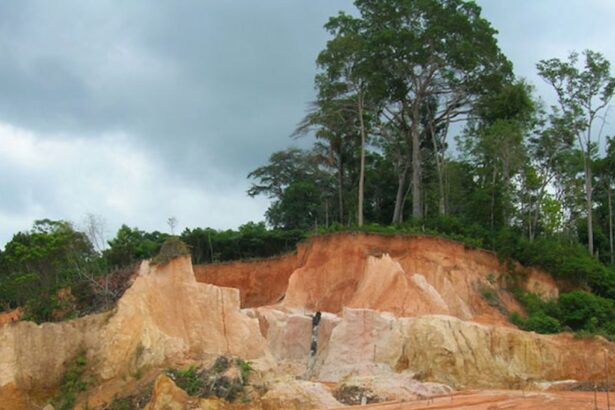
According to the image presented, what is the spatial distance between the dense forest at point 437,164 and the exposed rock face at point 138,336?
14.3 m

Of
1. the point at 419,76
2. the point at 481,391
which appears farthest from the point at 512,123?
the point at 481,391

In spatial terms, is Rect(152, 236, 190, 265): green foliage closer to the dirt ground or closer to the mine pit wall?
the dirt ground

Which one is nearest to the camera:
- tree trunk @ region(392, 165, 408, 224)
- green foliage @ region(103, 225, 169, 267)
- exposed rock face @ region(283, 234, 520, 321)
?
exposed rock face @ region(283, 234, 520, 321)

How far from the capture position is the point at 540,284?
40.8 m

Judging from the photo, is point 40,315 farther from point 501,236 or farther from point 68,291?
point 501,236

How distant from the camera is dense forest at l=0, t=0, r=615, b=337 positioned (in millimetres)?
42562

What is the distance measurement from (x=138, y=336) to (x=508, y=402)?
10.4 metres

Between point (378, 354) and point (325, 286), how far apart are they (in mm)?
9469

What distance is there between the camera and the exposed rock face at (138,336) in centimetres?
Result: 2303

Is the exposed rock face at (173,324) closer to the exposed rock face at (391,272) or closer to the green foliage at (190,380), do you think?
the green foliage at (190,380)

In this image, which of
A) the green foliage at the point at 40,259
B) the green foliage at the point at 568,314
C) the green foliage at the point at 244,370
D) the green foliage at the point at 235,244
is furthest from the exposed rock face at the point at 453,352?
the green foliage at the point at 235,244

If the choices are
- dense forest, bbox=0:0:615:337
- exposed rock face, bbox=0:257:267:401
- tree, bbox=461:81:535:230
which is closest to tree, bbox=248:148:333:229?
dense forest, bbox=0:0:615:337

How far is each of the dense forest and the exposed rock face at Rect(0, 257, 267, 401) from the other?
1428 centimetres

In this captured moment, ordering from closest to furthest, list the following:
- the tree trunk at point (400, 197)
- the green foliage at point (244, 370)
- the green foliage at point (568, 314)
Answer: the green foliage at point (244, 370) → the green foliage at point (568, 314) → the tree trunk at point (400, 197)
